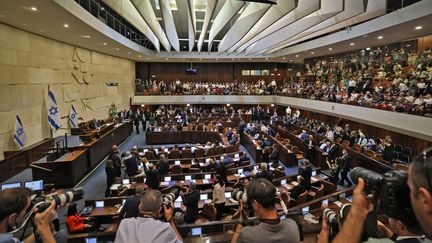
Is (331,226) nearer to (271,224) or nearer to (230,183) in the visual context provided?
(271,224)

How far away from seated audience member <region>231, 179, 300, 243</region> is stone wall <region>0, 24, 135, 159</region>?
1146 centimetres

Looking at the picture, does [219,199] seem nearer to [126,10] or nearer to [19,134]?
[126,10]

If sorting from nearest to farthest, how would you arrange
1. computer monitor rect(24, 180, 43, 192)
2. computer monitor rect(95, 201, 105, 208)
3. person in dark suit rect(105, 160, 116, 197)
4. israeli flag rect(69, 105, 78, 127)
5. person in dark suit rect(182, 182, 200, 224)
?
person in dark suit rect(182, 182, 200, 224), computer monitor rect(24, 180, 43, 192), computer monitor rect(95, 201, 105, 208), person in dark suit rect(105, 160, 116, 197), israeli flag rect(69, 105, 78, 127)

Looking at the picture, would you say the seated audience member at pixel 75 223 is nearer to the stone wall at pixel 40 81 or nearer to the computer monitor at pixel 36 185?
the computer monitor at pixel 36 185

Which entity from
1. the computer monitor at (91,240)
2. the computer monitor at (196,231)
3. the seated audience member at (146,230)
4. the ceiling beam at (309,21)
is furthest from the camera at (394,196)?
the ceiling beam at (309,21)

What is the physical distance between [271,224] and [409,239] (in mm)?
851

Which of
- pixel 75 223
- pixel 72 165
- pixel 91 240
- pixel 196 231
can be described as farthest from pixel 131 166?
pixel 196 231

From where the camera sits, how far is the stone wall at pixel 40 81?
35.2 ft

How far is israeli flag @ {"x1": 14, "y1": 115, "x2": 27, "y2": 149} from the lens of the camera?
1079 cm

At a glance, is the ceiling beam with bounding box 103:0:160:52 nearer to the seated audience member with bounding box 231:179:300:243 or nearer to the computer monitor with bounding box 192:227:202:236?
the computer monitor with bounding box 192:227:202:236

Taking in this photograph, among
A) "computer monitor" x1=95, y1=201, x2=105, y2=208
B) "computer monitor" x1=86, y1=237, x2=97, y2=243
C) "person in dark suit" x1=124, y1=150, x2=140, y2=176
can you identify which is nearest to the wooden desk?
"person in dark suit" x1=124, y1=150, x2=140, y2=176

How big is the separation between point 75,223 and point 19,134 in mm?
7014

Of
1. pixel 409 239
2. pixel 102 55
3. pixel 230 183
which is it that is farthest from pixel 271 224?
pixel 102 55

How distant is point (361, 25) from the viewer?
42.6 feet
